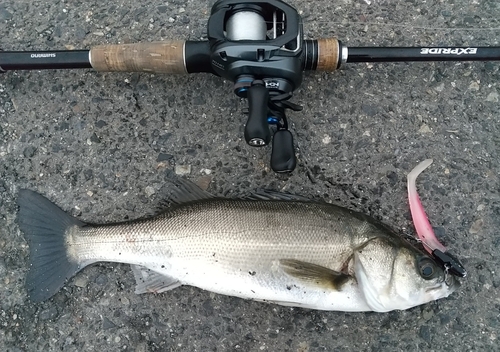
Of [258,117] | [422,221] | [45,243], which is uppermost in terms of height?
[258,117]

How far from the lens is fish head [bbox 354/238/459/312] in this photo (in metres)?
2.34

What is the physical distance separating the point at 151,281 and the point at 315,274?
89 centimetres

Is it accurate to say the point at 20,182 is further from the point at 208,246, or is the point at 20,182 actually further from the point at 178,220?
the point at 208,246

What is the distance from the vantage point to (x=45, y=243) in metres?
2.62

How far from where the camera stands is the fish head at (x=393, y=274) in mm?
2340

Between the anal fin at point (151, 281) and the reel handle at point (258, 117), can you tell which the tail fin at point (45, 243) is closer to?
the anal fin at point (151, 281)

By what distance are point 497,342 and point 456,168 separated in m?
0.95

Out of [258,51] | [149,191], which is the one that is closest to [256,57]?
[258,51]

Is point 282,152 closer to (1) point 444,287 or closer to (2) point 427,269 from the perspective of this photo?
(2) point 427,269

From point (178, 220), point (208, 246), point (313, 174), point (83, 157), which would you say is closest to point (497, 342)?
point (313, 174)

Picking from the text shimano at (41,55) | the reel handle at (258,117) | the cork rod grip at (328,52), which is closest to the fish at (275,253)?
the reel handle at (258,117)

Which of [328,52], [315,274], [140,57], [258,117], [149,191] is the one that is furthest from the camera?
[149,191]

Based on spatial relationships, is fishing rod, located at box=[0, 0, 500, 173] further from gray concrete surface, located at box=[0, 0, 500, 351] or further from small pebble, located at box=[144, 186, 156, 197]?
small pebble, located at box=[144, 186, 156, 197]

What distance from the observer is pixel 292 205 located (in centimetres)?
247
